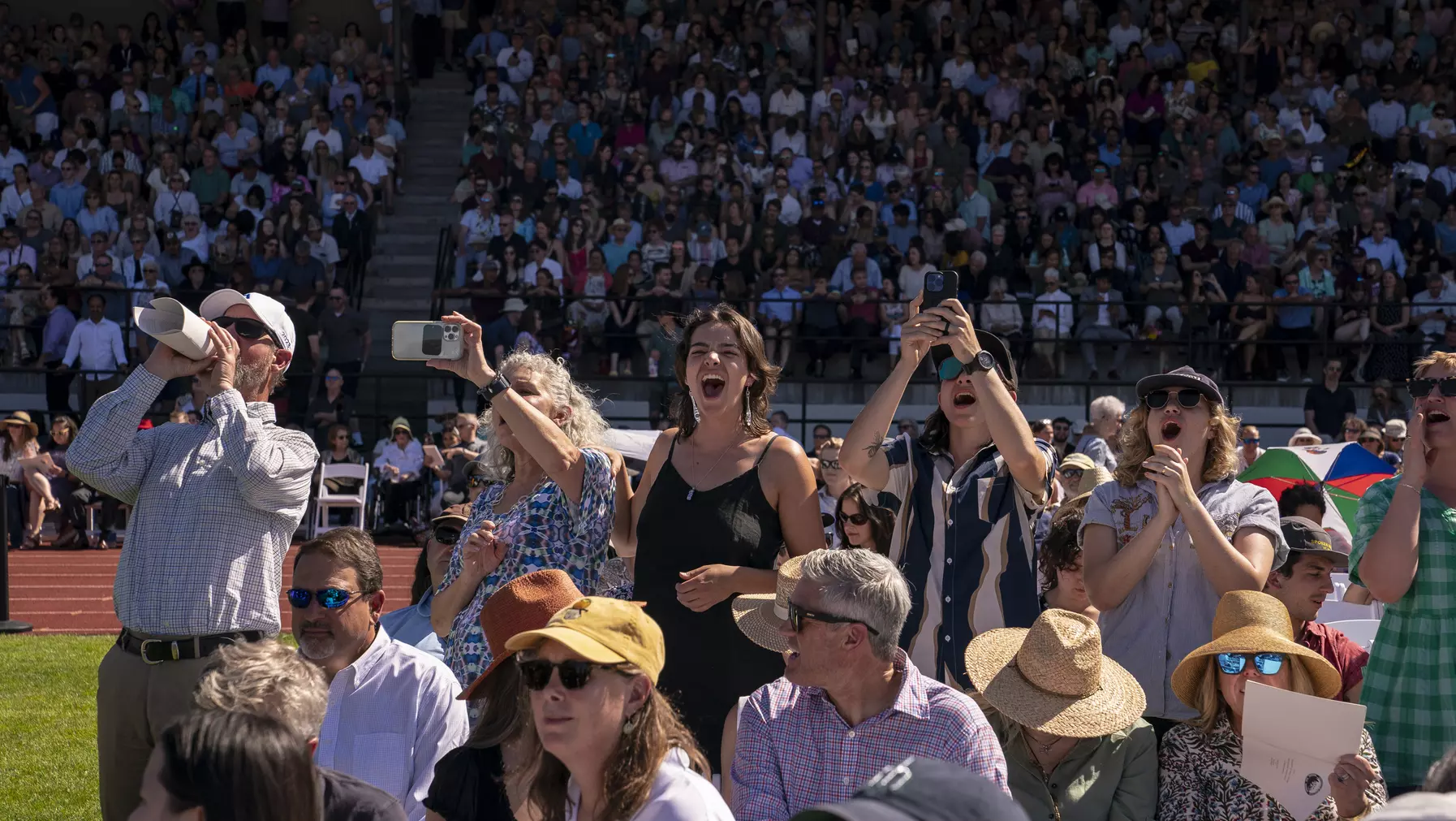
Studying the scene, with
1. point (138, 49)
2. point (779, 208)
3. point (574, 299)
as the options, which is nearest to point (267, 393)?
point (574, 299)

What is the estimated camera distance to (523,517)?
4.45 m

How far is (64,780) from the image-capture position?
6.48 meters

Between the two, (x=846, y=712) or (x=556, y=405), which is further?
(x=556, y=405)

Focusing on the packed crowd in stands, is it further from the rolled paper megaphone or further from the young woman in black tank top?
the rolled paper megaphone

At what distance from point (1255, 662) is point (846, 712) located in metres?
1.08

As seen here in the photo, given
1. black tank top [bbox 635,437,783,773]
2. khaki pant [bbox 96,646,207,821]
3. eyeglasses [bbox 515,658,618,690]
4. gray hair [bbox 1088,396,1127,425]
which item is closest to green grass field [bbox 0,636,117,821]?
khaki pant [bbox 96,646,207,821]

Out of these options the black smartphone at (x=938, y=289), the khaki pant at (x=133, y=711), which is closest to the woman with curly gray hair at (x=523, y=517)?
the khaki pant at (x=133, y=711)

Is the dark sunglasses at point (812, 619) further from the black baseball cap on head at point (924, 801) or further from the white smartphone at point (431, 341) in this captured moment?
the black baseball cap on head at point (924, 801)

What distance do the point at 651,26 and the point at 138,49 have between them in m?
6.99

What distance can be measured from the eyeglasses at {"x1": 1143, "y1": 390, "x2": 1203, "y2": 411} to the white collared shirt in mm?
2051

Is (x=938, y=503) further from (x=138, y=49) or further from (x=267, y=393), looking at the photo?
(x=138, y=49)

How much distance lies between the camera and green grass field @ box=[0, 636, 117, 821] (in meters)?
6.19

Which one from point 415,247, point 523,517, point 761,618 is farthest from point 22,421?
point 761,618

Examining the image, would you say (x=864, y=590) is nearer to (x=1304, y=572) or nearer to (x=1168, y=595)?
(x=1168, y=595)
